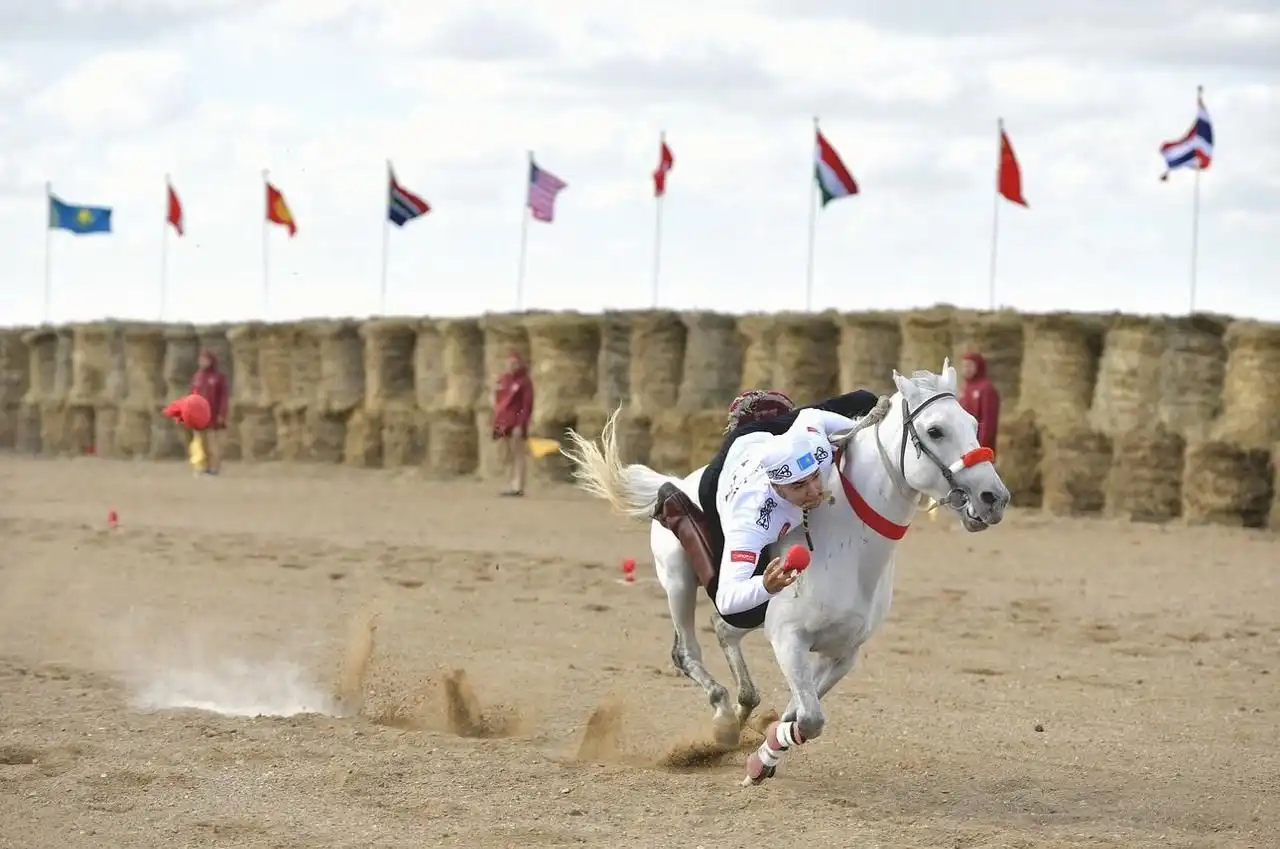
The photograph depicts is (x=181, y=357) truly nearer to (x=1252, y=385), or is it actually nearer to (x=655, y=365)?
(x=655, y=365)

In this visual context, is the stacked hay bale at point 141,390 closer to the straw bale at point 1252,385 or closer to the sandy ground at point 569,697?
the sandy ground at point 569,697

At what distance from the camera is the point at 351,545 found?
18.5m

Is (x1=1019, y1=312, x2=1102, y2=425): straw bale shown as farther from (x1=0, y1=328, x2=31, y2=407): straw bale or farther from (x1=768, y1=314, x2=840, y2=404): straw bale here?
(x1=0, y1=328, x2=31, y2=407): straw bale

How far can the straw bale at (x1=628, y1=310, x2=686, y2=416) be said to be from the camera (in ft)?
79.5

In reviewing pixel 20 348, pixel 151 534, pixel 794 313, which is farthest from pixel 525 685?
pixel 20 348

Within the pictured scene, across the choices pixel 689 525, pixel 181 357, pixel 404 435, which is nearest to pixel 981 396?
pixel 404 435

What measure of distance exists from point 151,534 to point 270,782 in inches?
456

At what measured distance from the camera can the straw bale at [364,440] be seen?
28688 millimetres

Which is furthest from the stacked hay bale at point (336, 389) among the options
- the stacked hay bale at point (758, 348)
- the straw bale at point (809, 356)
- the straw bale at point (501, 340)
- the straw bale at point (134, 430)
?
the straw bale at point (809, 356)

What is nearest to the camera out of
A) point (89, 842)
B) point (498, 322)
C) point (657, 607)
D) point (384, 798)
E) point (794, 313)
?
point (89, 842)

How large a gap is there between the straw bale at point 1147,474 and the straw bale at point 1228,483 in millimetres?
208

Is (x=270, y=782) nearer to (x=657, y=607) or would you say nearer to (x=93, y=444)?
(x=657, y=607)

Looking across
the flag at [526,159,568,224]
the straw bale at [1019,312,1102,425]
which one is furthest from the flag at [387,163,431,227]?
the straw bale at [1019,312,1102,425]

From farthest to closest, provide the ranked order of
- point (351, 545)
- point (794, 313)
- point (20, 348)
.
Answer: point (20, 348)
point (794, 313)
point (351, 545)
